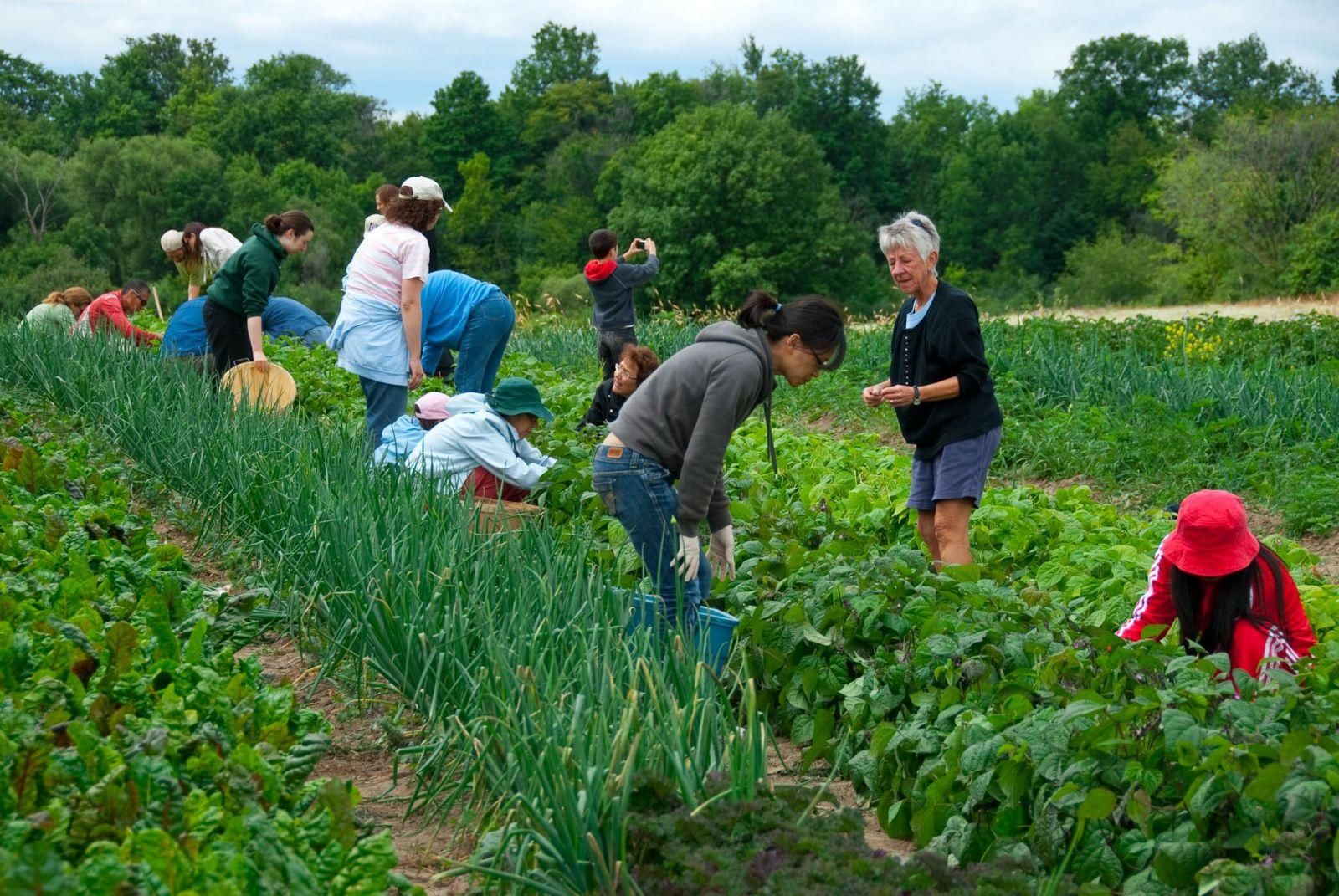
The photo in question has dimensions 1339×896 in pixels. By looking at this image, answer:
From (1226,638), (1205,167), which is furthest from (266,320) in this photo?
(1205,167)

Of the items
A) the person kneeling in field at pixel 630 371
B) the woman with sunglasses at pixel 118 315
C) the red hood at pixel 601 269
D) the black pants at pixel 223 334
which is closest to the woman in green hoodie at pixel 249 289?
the black pants at pixel 223 334

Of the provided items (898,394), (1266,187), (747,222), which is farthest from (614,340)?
(747,222)

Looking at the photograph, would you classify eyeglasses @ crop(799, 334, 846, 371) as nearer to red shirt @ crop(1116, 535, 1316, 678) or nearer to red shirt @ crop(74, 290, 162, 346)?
red shirt @ crop(1116, 535, 1316, 678)

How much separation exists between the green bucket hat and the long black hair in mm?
2531

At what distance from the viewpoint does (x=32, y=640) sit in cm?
277

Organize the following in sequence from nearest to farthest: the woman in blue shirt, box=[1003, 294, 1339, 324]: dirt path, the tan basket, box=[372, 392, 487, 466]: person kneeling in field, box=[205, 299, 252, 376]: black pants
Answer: the tan basket
box=[372, 392, 487, 466]: person kneeling in field
the woman in blue shirt
box=[205, 299, 252, 376]: black pants
box=[1003, 294, 1339, 324]: dirt path

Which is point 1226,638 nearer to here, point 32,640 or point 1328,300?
point 32,640

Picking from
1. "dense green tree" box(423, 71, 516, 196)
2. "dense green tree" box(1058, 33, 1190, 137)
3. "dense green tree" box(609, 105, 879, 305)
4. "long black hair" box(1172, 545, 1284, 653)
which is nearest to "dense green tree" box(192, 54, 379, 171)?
"dense green tree" box(423, 71, 516, 196)

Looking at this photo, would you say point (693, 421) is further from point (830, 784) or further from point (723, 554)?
point (830, 784)

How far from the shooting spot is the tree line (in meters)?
39.0

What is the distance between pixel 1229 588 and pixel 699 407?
1.44m

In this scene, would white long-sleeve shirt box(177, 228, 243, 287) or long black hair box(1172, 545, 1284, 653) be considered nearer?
long black hair box(1172, 545, 1284, 653)

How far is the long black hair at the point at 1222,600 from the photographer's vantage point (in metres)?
3.16

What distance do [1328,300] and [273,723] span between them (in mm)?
27542
